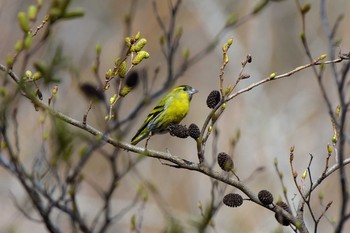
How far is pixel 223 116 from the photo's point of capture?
871cm

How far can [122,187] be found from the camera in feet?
28.1

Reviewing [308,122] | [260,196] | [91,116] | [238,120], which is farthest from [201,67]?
[260,196]

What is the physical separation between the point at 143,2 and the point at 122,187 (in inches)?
142

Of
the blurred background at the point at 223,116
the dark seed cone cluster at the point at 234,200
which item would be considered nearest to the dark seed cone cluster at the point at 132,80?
the dark seed cone cluster at the point at 234,200

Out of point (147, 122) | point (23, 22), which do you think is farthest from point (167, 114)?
point (23, 22)

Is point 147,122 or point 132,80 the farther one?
point 147,122

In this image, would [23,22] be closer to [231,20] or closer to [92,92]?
[92,92]

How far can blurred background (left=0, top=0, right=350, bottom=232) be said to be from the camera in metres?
6.59

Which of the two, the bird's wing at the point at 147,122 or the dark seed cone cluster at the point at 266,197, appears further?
the bird's wing at the point at 147,122

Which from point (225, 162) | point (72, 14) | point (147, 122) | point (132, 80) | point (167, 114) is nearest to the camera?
point (72, 14)

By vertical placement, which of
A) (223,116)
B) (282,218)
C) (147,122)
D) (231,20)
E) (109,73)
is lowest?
(282,218)

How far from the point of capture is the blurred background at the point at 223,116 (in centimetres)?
659

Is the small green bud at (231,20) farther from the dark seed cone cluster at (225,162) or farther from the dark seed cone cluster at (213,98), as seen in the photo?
the dark seed cone cluster at (225,162)

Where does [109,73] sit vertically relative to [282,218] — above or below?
above
